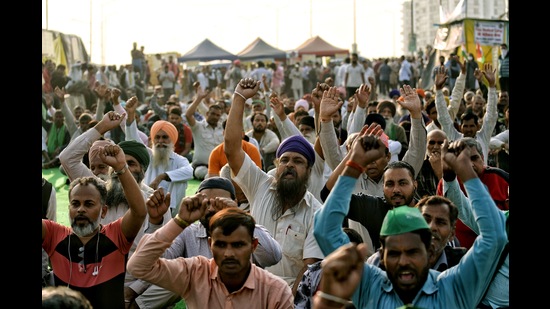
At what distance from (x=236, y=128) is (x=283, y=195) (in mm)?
580

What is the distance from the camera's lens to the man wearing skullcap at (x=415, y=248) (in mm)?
3793

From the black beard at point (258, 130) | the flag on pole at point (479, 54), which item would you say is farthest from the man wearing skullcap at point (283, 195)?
the flag on pole at point (479, 54)

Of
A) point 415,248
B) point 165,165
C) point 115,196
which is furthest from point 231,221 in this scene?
point 165,165

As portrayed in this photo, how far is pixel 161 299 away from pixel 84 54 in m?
27.1

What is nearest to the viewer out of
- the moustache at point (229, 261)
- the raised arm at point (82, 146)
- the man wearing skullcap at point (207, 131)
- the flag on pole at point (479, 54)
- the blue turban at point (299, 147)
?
the moustache at point (229, 261)

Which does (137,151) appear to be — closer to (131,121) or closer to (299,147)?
(299,147)

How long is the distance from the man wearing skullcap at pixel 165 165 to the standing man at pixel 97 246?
136 inches

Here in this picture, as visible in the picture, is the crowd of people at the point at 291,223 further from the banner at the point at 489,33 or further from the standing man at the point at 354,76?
the banner at the point at 489,33

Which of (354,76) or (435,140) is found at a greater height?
(354,76)

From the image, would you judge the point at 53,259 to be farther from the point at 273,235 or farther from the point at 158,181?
the point at 158,181

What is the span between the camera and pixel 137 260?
4.24 m

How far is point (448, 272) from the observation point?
396 cm

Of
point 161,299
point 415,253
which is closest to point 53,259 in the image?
point 161,299

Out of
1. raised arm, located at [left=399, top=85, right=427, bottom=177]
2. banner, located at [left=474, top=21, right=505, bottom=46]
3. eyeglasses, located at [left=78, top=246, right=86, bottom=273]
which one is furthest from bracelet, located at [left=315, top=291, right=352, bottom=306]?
banner, located at [left=474, top=21, right=505, bottom=46]
